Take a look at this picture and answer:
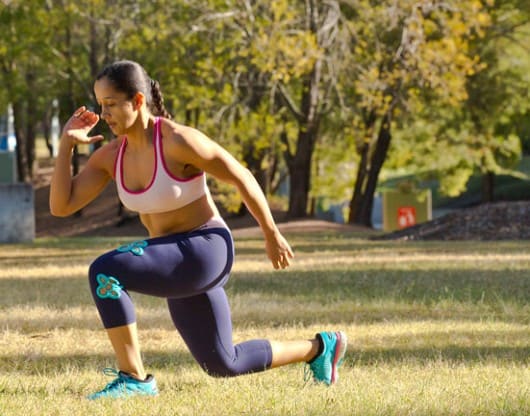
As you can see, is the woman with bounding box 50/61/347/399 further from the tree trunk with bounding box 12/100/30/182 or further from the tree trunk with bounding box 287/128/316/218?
the tree trunk with bounding box 12/100/30/182

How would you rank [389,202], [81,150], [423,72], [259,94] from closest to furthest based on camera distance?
[423,72], [259,94], [389,202], [81,150]

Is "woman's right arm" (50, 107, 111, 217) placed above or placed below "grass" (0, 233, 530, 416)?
above

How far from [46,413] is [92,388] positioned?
42.9 inches

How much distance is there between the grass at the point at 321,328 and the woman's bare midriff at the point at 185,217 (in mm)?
789

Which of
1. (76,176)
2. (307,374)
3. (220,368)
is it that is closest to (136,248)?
(76,176)

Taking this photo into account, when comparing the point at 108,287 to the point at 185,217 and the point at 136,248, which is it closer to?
the point at 136,248

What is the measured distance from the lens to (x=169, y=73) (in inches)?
1332

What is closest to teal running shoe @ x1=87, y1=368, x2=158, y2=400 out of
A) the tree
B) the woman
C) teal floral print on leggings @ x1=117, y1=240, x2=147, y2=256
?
the woman

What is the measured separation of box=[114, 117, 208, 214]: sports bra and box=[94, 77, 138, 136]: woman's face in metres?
0.14

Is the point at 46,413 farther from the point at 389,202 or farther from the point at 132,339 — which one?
the point at 389,202

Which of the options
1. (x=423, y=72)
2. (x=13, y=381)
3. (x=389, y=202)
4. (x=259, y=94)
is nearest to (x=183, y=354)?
(x=13, y=381)

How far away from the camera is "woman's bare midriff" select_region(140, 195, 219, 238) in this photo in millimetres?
6734

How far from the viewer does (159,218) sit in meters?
6.75

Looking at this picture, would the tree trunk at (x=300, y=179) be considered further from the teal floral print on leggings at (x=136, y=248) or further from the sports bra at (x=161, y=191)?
the teal floral print on leggings at (x=136, y=248)
